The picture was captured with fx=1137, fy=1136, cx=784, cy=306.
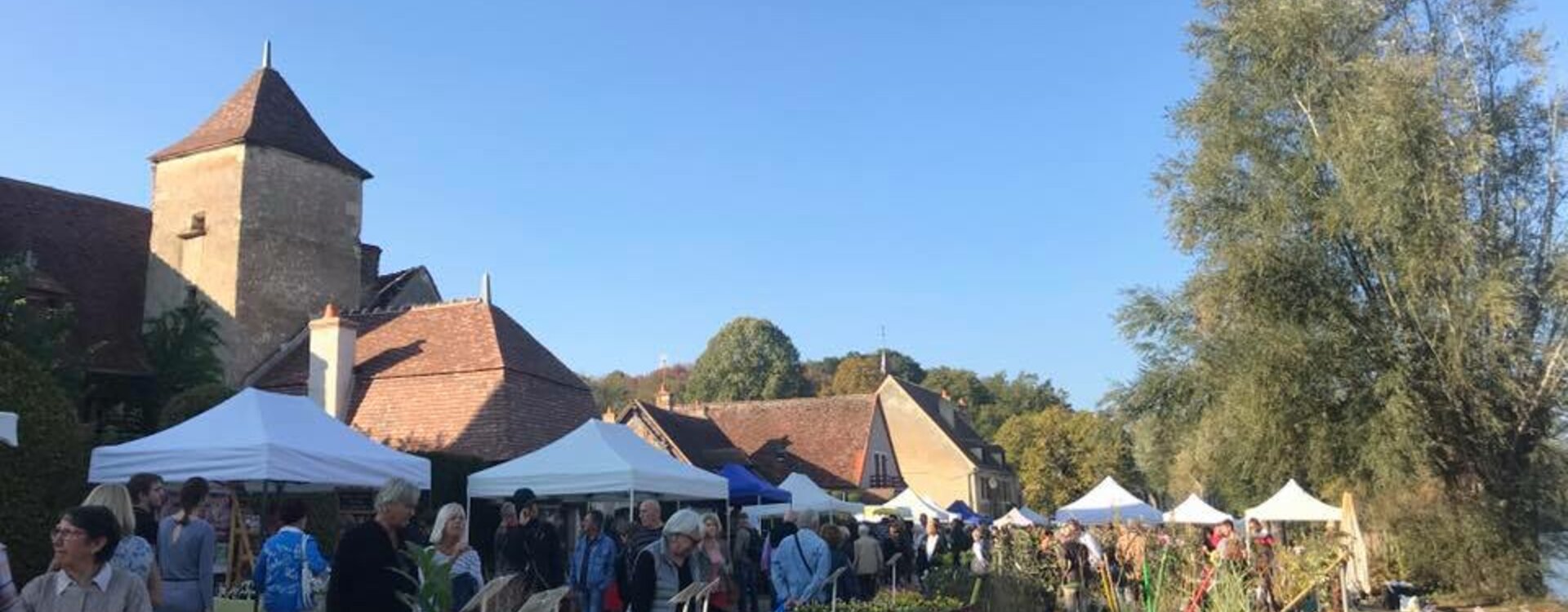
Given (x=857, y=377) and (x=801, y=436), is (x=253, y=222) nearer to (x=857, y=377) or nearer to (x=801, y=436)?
(x=801, y=436)

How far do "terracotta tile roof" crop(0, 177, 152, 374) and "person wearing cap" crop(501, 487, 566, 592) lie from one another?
16587mm

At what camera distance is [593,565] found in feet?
32.0

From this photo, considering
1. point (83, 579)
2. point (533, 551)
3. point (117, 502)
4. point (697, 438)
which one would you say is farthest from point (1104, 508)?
point (83, 579)

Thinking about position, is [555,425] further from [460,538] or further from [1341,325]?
[460,538]

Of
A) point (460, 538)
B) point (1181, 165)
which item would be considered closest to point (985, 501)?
point (1181, 165)

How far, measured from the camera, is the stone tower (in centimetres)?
2578

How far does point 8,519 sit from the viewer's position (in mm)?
12578

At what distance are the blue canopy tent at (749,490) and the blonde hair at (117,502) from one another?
14.0 metres

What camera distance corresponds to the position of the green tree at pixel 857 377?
3157 inches

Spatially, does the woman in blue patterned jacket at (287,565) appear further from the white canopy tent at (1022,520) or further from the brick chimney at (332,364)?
the white canopy tent at (1022,520)

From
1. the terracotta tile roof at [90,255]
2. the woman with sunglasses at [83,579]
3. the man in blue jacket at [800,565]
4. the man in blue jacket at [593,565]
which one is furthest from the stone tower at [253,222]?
the woman with sunglasses at [83,579]

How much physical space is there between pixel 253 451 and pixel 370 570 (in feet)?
18.7

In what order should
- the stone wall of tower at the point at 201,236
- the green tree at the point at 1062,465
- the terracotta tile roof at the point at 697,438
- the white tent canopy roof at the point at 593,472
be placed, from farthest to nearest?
the green tree at the point at 1062,465 → the terracotta tile roof at the point at 697,438 → the stone wall of tower at the point at 201,236 → the white tent canopy roof at the point at 593,472

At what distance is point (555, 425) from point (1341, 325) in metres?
15.0
